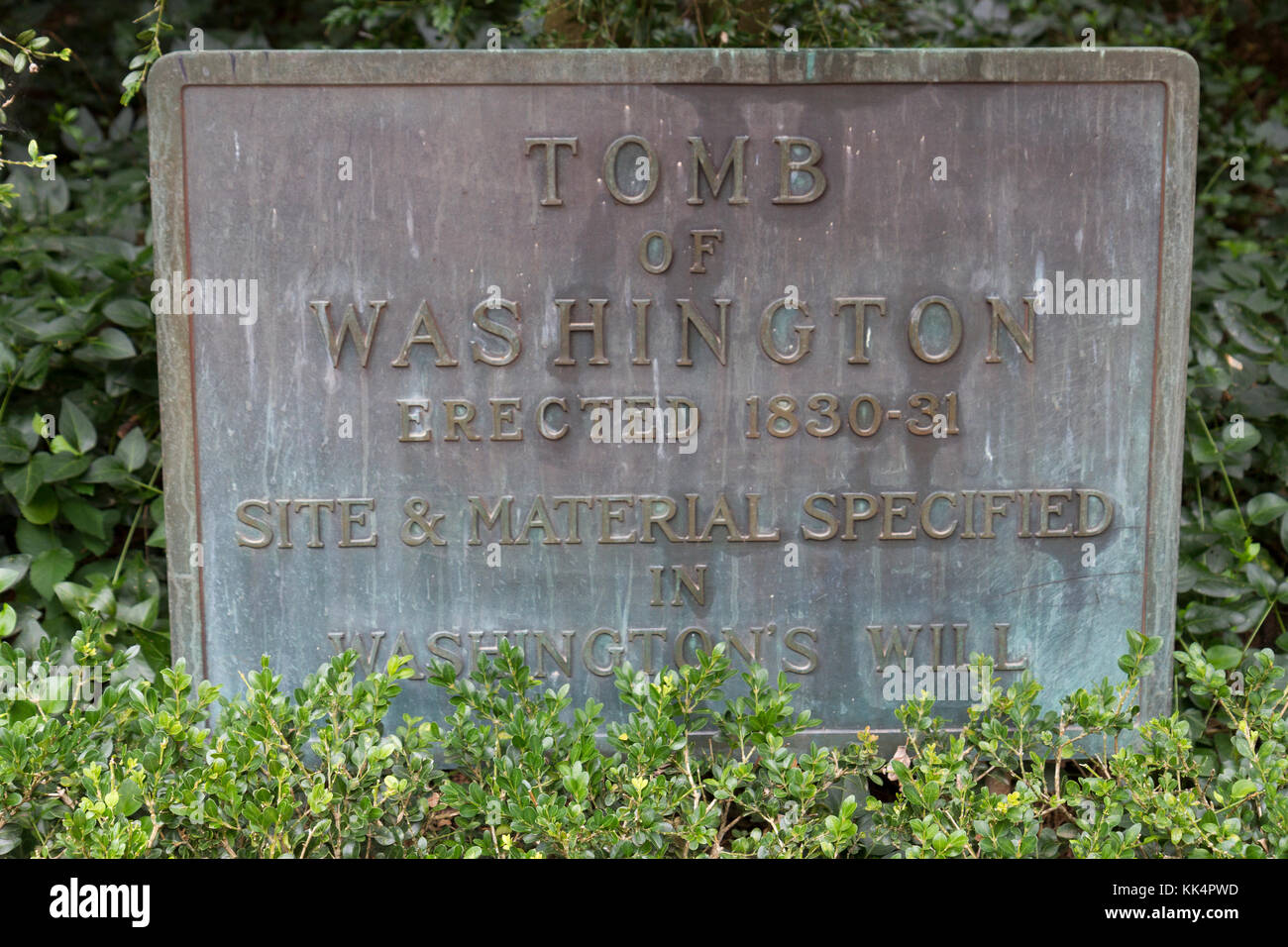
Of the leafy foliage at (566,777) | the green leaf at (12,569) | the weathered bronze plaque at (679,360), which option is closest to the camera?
the leafy foliage at (566,777)

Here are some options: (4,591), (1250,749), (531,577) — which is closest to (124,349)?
(4,591)

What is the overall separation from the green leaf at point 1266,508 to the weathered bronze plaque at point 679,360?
71 centimetres

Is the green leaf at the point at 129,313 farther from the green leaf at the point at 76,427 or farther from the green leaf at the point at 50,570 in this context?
the green leaf at the point at 50,570

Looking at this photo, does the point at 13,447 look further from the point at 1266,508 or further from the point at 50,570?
the point at 1266,508

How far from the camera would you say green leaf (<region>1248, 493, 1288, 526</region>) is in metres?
3.68

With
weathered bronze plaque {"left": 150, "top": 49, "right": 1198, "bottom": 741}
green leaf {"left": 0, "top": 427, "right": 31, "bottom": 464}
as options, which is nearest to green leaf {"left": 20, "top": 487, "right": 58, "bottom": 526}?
green leaf {"left": 0, "top": 427, "right": 31, "bottom": 464}

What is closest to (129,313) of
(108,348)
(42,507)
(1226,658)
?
(108,348)

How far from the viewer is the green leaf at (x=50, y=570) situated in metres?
3.56

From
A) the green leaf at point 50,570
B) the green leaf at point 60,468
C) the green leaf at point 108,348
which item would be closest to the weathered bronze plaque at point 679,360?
the green leaf at point 50,570

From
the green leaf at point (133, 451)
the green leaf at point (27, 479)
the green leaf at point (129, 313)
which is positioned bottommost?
the green leaf at point (27, 479)

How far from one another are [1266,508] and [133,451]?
3320 mm

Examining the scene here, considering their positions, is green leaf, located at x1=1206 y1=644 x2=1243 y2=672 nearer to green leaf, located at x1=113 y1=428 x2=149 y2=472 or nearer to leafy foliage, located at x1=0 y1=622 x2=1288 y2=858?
leafy foliage, located at x1=0 y1=622 x2=1288 y2=858

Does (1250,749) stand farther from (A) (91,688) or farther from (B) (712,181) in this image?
(A) (91,688)

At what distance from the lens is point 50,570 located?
359 cm
